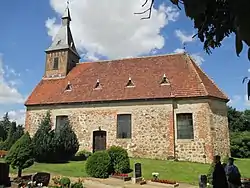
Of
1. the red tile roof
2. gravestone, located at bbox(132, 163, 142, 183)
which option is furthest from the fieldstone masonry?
gravestone, located at bbox(132, 163, 142, 183)

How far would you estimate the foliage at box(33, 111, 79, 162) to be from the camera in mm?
22359

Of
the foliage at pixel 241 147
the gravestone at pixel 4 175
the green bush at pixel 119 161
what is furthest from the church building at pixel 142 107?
the gravestone at pixel 4 175

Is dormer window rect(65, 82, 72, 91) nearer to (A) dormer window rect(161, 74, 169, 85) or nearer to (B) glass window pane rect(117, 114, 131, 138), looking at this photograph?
(B) glass window pane rect(117, 114, 131, 138)

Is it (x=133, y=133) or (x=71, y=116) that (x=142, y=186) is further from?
(x=71, y=116)

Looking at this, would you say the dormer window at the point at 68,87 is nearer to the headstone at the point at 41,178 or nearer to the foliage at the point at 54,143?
the foliage at the point at 54,143

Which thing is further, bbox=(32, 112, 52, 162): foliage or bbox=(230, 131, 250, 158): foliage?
bbox=(230, 131, 250, 158): foliage

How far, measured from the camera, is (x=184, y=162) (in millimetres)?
21453

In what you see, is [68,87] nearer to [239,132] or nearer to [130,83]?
[130,83]

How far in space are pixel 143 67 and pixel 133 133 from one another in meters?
7.07

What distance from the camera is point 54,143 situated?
74.0 feet

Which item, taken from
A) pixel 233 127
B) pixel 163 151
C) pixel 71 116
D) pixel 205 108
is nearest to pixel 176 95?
pixel 205 108

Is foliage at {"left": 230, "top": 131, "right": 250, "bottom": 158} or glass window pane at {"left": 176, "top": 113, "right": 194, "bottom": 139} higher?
glass window pane at {"left": 176, "top": 113, "right": 194, "bottom": 139}

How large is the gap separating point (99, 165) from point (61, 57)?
16749 millimetres

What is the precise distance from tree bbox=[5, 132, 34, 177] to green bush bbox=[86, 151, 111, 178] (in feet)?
12.2
